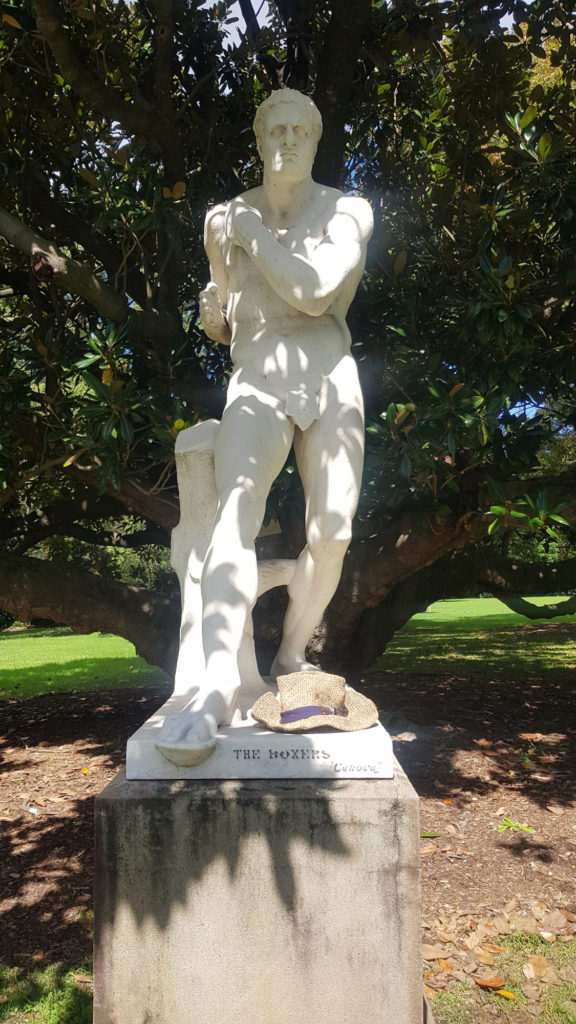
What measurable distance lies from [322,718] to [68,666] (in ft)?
36.1

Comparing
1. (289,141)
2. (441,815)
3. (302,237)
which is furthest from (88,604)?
(289,141)

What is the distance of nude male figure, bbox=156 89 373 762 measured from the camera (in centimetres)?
311

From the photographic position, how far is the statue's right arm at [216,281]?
3.62 m

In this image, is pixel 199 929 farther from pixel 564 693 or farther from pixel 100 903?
pixel 564 693

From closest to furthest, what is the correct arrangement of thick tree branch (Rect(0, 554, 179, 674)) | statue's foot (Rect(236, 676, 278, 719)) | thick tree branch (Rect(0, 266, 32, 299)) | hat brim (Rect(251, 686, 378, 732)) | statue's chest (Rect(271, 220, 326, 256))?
hat brim (Rect(251, 686, 378, 732))
statue's foot (Rect(236, 676, 278, 719))
statue's chest (Rect(271, 220, 326, 256))
thick tree branch (Rect(0, 554, 179, 674))
thick tree branch (Rect(0, 266, 32, 299))

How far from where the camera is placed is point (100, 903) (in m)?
2.54

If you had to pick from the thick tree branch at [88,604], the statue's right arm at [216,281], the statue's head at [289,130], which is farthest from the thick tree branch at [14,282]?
the statue's head at [289,130]

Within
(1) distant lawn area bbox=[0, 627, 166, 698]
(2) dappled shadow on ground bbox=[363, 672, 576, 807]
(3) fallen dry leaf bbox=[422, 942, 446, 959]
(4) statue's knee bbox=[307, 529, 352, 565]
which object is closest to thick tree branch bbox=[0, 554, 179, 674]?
(2) dappled shadow on ground bbox=[363, 672, 576, 807]

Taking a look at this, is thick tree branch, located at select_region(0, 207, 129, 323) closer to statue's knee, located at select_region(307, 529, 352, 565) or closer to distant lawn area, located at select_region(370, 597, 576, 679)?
statue's knee, located at select_region(307, 529, 352, 565)

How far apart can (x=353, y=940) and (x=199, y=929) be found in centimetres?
49

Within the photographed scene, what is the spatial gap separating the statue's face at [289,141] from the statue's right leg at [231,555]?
104 centimetres

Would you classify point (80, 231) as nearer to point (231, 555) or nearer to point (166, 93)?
point (166, 93)

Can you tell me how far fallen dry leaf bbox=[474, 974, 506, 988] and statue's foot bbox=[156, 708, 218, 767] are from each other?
168 cm

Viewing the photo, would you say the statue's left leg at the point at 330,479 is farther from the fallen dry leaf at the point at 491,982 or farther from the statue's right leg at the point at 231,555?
the fallen dry leaf at the point at 491,982
